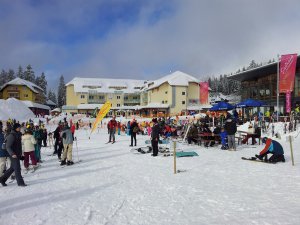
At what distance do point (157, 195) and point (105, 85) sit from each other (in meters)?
75.8

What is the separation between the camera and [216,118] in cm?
2894

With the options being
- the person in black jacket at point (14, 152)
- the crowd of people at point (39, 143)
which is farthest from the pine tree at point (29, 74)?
the person in black jacket at point (14, 152)

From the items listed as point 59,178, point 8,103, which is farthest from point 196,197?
point 8,103

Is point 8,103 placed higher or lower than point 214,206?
higher

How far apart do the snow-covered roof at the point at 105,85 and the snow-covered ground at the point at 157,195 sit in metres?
67.8

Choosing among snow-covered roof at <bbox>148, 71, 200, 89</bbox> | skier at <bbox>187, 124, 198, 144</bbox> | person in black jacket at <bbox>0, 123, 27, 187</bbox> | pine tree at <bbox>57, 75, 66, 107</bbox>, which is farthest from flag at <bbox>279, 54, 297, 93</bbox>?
pine tree at <bbox>57, 75, 66, 107</bbox>

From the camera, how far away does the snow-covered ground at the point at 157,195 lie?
5.32 m

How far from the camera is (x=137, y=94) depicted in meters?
80.9

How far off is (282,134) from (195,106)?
43.4m

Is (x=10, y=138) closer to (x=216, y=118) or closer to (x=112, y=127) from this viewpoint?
(x=112, y=127)

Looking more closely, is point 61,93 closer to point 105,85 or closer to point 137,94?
point 105,85

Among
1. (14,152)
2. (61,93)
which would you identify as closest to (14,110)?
(14,152)

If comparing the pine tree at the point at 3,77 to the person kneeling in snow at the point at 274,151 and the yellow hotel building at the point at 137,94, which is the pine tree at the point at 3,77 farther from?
the person kneeling in snow at the point at 274,151

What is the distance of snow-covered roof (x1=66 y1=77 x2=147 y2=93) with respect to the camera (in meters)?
77.2
